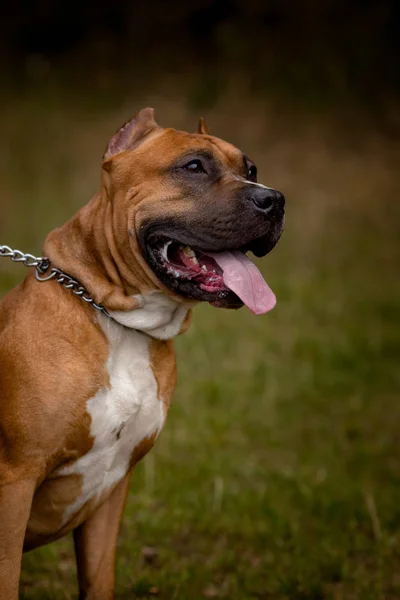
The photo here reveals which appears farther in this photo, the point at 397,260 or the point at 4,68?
the point at 4,68

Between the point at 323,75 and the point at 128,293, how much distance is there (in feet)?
39.2

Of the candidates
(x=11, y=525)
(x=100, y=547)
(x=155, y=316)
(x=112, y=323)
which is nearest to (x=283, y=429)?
(x=100, y=547)

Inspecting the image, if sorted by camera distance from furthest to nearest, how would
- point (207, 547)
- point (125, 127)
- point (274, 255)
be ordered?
point (274, 255)
point (207, 547)
point (125, 127)

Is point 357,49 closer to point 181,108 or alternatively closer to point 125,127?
point 181,108

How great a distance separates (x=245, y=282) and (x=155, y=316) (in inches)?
14.0

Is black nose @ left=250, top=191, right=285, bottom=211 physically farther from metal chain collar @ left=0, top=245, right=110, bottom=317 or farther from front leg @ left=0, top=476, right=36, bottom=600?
front leg @ left=0, top=476, right=36, bottom=600

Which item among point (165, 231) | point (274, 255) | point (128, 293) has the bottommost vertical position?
point (274, 255)

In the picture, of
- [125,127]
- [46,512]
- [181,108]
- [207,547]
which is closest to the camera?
[46,512]

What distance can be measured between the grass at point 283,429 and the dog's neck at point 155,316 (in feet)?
4.19

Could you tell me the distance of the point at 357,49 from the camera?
14688mm

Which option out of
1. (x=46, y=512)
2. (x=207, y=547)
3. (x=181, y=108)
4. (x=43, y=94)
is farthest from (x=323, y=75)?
(x=46, y=512)

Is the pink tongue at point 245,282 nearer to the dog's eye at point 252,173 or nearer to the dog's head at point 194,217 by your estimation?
the dog's head at point 194,217

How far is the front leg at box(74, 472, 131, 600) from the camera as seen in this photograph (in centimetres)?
336

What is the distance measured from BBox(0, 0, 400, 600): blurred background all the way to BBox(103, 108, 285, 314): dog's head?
1.51 m
